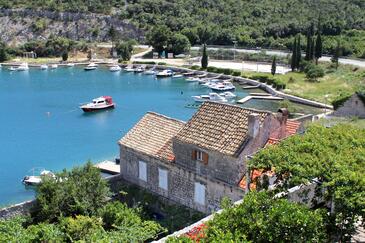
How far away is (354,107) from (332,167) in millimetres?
30516

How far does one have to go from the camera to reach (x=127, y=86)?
91688mm

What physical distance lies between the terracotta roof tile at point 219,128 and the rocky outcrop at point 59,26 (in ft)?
344

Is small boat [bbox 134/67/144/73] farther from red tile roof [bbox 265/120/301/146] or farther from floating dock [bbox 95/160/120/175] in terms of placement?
red tile roof [bbox 265/120/301/146]

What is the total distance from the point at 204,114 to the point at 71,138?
3308cm

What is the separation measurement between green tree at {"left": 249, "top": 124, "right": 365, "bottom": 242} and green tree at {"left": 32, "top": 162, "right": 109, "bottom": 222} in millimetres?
12036

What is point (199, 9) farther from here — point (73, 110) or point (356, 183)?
point (356, 183)

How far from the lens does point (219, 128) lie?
28.4 metres

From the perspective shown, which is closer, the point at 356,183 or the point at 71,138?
the point at 356,183


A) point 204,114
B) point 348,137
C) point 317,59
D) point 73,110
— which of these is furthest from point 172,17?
point 348,137

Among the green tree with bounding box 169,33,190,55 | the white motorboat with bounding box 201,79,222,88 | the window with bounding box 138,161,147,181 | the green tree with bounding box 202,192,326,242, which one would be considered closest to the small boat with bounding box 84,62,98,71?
the green tree with bounding box 169,33,190,55

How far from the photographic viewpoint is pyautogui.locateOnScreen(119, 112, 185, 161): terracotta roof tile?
30.9m

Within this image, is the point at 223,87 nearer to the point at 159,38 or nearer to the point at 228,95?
the point at 228,95

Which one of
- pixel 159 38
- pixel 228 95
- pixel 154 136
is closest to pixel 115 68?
pixel 159 38

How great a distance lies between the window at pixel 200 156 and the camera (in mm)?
27708
